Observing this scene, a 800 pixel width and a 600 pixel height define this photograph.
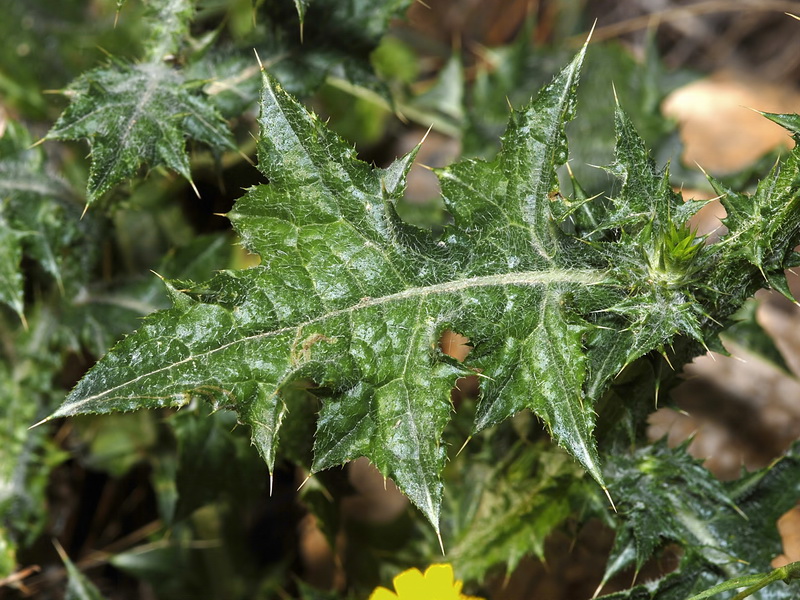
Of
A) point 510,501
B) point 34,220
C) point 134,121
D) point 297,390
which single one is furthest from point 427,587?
point 34,220

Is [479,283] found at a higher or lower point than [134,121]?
lower

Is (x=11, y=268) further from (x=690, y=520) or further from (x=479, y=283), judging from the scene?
(x=690, y=520)

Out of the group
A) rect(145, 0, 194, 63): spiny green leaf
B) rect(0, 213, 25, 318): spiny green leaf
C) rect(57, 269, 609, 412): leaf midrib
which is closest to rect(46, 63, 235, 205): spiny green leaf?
rect(145, 0, 194, 63): spiny green leaf

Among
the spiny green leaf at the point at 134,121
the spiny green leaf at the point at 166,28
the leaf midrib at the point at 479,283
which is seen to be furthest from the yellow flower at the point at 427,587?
the spiny green leaf at the point at 166,28

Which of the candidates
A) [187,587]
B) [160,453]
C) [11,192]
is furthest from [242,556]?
[11,192]

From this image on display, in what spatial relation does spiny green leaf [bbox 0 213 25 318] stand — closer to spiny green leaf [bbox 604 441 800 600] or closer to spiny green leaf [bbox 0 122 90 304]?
spiny green leaf [bbox 0 122 90 304]

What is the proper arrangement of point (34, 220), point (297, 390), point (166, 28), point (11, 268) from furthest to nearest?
point (34, 220), point (11, 268), point (166, 28), point (297, 390)

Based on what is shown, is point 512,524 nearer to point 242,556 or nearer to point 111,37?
point 242,556

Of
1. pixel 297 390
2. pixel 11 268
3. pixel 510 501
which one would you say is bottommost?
pixel 510 501
